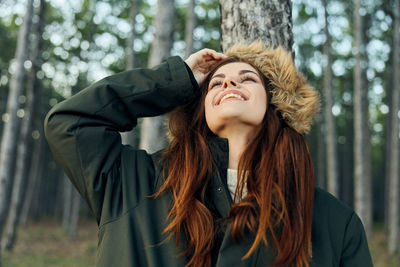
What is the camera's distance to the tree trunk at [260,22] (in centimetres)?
262

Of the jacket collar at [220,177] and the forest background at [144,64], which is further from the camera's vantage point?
the forest background at [144,64]

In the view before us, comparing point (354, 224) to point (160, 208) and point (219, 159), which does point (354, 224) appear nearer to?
point (219, 159)

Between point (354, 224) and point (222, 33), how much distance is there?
170 centimetres

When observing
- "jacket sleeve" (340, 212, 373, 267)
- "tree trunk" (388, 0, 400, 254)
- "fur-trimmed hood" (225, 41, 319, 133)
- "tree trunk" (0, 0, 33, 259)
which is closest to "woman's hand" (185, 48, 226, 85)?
"fur-trimmed hood" (225, 41, 319, 133)

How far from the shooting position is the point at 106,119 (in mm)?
1988

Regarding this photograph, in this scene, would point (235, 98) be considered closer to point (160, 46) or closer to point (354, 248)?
point (354, 248)

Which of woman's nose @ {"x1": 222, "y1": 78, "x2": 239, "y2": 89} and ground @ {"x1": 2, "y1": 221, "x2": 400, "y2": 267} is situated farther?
ground @ {"x1": 2, "y1": 221, "x2": 400, "y2": 267}

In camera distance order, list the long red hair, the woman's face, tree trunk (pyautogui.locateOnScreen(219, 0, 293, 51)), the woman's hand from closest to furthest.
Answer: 1. the long red hair
2. the woman's face
3. the woman's hand
4. tree trunk (pyautogui.locateOnScreen(219, 0, 293, 51))

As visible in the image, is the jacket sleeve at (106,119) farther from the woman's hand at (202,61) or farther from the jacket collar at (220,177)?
the jacket collar at (220,177)

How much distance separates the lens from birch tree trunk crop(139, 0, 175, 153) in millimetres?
5766

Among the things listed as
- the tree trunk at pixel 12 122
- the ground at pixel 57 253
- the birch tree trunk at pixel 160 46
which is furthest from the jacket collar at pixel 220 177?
the ground at pixel 57 253

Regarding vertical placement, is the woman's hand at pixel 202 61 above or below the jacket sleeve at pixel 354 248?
above

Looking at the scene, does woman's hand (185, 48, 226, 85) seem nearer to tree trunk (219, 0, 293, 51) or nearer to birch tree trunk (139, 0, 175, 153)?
tree trunk (219, 0, 293, 51)

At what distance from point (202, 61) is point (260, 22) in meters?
0.60
